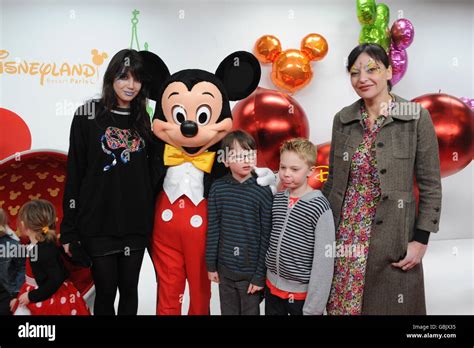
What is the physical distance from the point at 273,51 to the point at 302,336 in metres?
2.44

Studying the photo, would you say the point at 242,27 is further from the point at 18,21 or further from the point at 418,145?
the point at 418,145

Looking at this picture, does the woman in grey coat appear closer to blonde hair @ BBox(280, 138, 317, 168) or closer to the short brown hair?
blonde hair @ BBox(280, 138, 317, 168)

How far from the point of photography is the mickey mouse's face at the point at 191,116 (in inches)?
81.9

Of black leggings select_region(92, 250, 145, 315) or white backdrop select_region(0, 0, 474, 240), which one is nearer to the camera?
black leggings select_region(92, 250, 145, 315)

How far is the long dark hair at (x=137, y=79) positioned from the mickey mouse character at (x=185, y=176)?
0.07 meters

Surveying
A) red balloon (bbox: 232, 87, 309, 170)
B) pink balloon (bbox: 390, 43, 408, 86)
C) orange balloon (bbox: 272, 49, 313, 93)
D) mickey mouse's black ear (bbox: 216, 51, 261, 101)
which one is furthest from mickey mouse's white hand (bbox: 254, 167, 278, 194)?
pink balloon (bbox: 390, 43, 408, 86)

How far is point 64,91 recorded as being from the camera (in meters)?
4.00

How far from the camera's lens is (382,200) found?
1.79 meters

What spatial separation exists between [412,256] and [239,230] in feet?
2.38

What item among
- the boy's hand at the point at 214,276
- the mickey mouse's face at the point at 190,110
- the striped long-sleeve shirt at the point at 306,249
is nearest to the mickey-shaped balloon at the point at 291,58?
the mickey mouse's face at the point at 190,110

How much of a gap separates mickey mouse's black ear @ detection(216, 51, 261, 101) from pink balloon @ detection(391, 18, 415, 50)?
184 centimetres

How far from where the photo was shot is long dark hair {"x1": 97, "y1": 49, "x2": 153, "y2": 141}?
2.03m

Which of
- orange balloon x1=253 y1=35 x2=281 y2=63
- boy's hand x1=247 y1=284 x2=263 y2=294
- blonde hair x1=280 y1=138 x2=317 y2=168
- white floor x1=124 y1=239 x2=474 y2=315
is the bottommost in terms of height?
white floor x1=124 y1=239 x2=474 y2=315

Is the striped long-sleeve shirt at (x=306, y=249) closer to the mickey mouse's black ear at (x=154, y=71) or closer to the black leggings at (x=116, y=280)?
the black leggings at (x=116, y=280)
